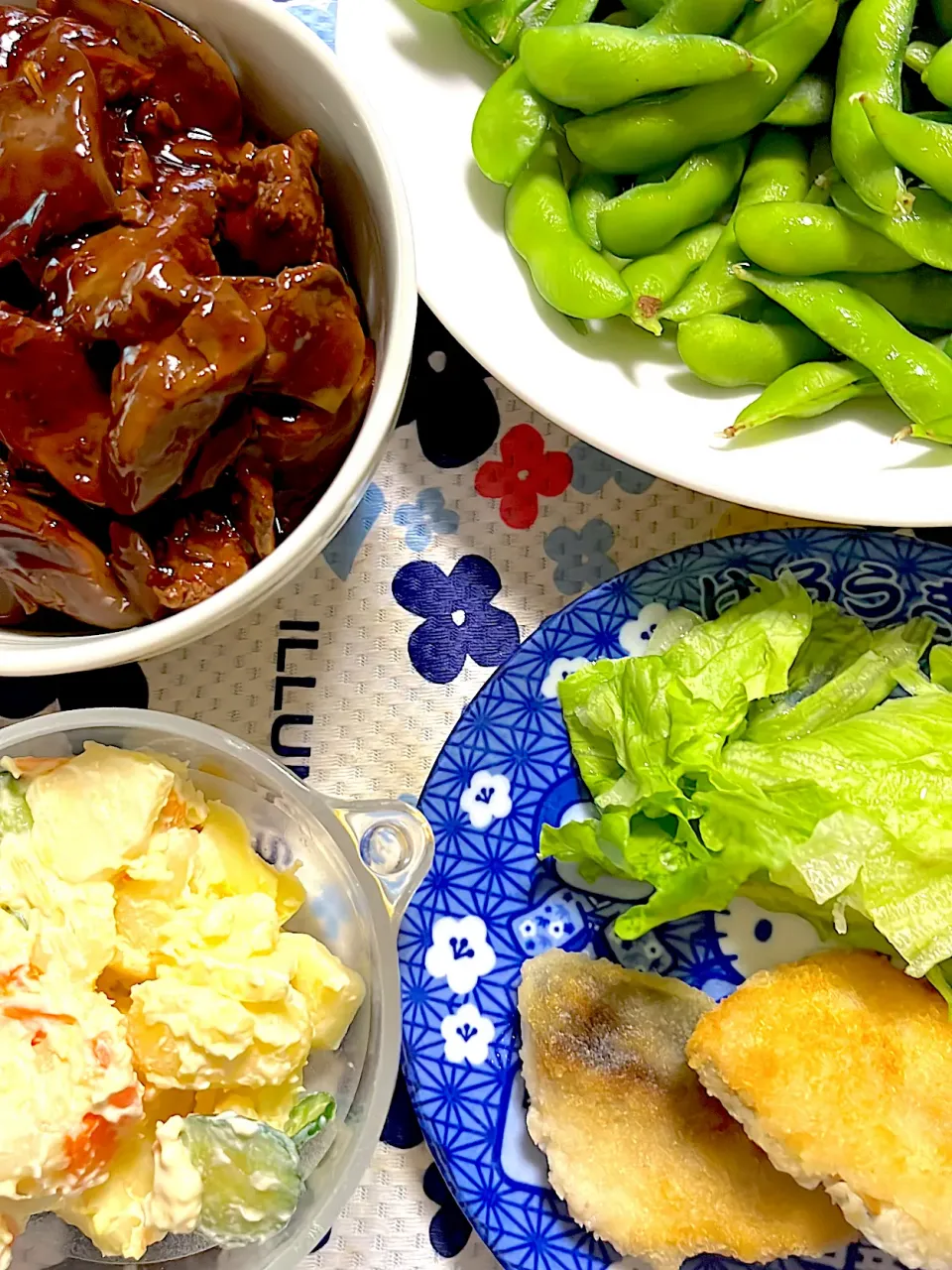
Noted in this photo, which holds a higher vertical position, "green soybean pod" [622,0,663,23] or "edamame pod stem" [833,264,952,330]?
"green soybean pod" [622,0,663,23]

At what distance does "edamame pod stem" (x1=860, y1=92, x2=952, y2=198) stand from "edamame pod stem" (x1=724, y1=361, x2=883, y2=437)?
198 mm

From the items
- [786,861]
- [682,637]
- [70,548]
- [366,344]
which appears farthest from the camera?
[682,637]

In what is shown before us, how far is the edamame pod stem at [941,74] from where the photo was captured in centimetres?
124

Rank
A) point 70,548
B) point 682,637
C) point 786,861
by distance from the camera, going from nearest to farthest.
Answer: point 70,548 → point 786,861 → point 682,637

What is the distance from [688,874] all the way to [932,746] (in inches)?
12.5

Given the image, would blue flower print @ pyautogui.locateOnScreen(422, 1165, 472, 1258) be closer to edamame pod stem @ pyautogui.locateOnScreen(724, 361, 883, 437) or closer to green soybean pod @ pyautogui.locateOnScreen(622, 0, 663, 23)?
edamame pod stem @ pyautogui.locateOnScreen(724, 361, 883, 437)

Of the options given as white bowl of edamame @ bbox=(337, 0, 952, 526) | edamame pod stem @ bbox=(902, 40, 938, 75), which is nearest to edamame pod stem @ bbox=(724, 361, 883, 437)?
white bowl of edamame @ bbox=(337, 0, 952, 526)

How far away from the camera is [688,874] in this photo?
1.31 meters

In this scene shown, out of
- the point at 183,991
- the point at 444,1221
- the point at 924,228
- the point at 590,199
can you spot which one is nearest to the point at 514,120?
the point at 590,199

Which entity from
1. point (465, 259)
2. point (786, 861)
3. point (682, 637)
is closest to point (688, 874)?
point (786, 861)

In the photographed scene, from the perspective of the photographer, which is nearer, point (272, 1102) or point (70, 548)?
point (70, 548)

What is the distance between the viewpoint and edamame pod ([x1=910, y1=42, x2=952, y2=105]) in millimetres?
1242

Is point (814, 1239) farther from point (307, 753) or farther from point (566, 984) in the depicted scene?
point (307, 753)

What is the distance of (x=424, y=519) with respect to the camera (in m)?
1.49
